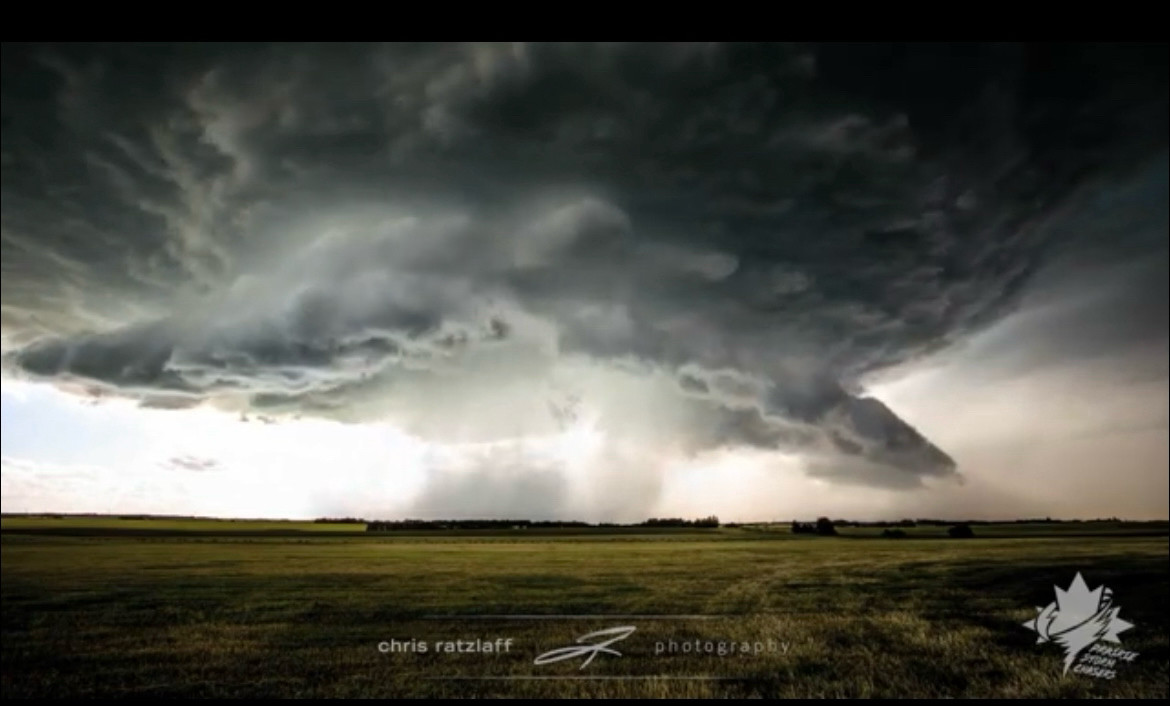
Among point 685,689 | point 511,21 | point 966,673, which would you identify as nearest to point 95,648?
point 685,689

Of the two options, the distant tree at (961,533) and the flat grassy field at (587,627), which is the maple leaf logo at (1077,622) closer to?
the flat grassy field at (587,627)

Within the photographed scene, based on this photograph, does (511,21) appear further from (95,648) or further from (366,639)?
(95,648)

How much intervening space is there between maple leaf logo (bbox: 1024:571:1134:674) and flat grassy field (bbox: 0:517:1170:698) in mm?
276

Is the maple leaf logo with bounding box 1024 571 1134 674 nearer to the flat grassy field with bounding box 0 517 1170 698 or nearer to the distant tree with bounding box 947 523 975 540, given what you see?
the flat grassy field with bounding box 0 517 1170 698

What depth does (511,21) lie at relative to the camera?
→ 7320mm
